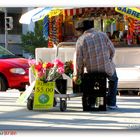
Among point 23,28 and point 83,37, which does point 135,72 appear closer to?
point 83,37

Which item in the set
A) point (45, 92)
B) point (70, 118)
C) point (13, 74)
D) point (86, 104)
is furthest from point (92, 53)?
point (13, 74)

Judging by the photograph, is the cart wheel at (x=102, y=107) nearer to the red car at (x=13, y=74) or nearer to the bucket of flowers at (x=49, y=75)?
the bucket of flowers at (x=49, y=75)

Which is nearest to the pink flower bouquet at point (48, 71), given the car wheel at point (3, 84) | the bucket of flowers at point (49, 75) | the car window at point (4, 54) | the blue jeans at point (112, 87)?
the bucket of flowers at point (49, 75)

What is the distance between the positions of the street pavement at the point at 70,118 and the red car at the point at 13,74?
320 cm

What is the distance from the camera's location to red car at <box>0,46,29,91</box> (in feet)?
47.2

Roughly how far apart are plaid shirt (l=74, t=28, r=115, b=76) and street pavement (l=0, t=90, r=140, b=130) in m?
0.73

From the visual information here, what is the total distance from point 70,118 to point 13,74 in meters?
5.78

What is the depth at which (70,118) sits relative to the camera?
29.1 ft

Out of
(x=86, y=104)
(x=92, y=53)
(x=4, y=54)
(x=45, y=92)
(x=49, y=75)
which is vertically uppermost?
(x=92, y=53)

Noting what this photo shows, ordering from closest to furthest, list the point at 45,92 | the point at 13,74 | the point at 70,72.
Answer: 1. the point at 45,92
2. the point at 70,72
3. the point at 13,74

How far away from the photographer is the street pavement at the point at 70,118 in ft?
26.0

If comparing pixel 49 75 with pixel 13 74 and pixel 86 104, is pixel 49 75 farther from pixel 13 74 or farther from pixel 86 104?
pixel 13 74

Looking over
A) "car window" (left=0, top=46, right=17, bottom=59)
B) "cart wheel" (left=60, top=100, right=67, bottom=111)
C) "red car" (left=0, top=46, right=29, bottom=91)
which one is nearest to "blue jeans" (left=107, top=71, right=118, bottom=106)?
"cart wheel" (left=60, top=100, right=67, bottom=111)
